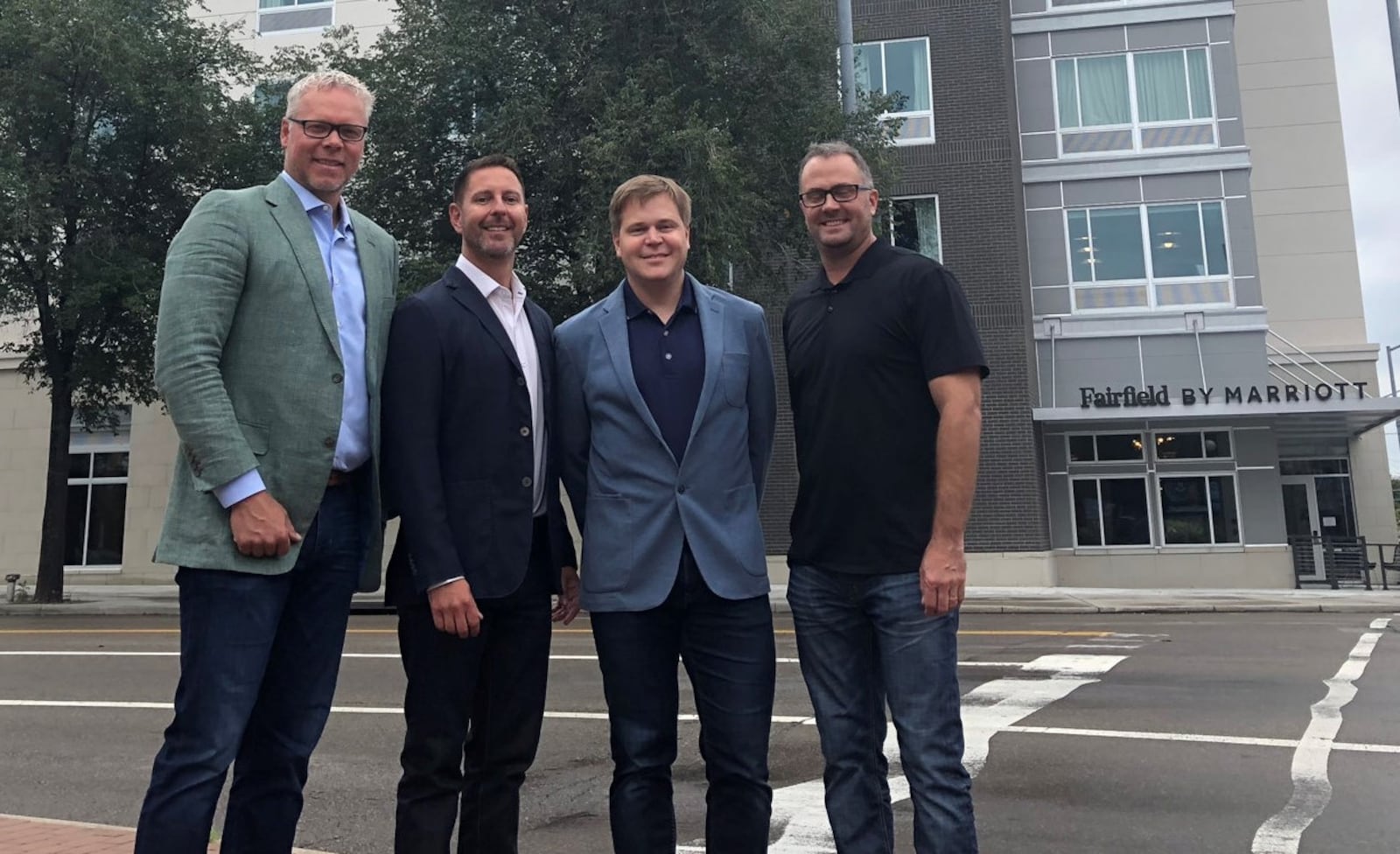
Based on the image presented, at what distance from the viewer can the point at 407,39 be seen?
18.8 meters

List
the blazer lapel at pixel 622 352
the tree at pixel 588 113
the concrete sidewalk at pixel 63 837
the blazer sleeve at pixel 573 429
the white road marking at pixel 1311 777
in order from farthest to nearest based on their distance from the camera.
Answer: the tree at pixel 588 113
the white road marking at pixel 1311 777
the concrete sidewalk at pixel 63 837
the blazer sleeve at pixel 573 429
the blazer lapel at pixel 622 352

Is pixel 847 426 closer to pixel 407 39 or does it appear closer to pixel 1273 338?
pixel 407 39

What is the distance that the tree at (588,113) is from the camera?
53.0 ft

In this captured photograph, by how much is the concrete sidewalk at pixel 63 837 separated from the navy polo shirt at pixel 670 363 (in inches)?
96.9

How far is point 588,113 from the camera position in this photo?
17.1 meters

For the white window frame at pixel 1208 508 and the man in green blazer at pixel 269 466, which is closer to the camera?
the man in green blazer at pixel 269 466

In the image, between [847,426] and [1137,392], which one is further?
[1137,392]

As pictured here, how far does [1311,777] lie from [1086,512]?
1958 cm

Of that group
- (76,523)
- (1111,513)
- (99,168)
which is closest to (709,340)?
(99,168)

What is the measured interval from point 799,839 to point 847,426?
2.23 m

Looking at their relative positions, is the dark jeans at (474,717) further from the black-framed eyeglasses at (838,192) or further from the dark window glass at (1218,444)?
the dark window glass at (1218,444)

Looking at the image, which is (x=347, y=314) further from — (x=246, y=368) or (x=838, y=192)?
(x=838, y=192)

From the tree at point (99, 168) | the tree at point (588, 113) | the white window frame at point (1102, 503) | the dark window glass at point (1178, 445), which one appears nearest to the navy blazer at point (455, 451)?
the tree at point (588, 113)

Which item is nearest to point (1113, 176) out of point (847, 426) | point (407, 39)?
point (407, 39)
